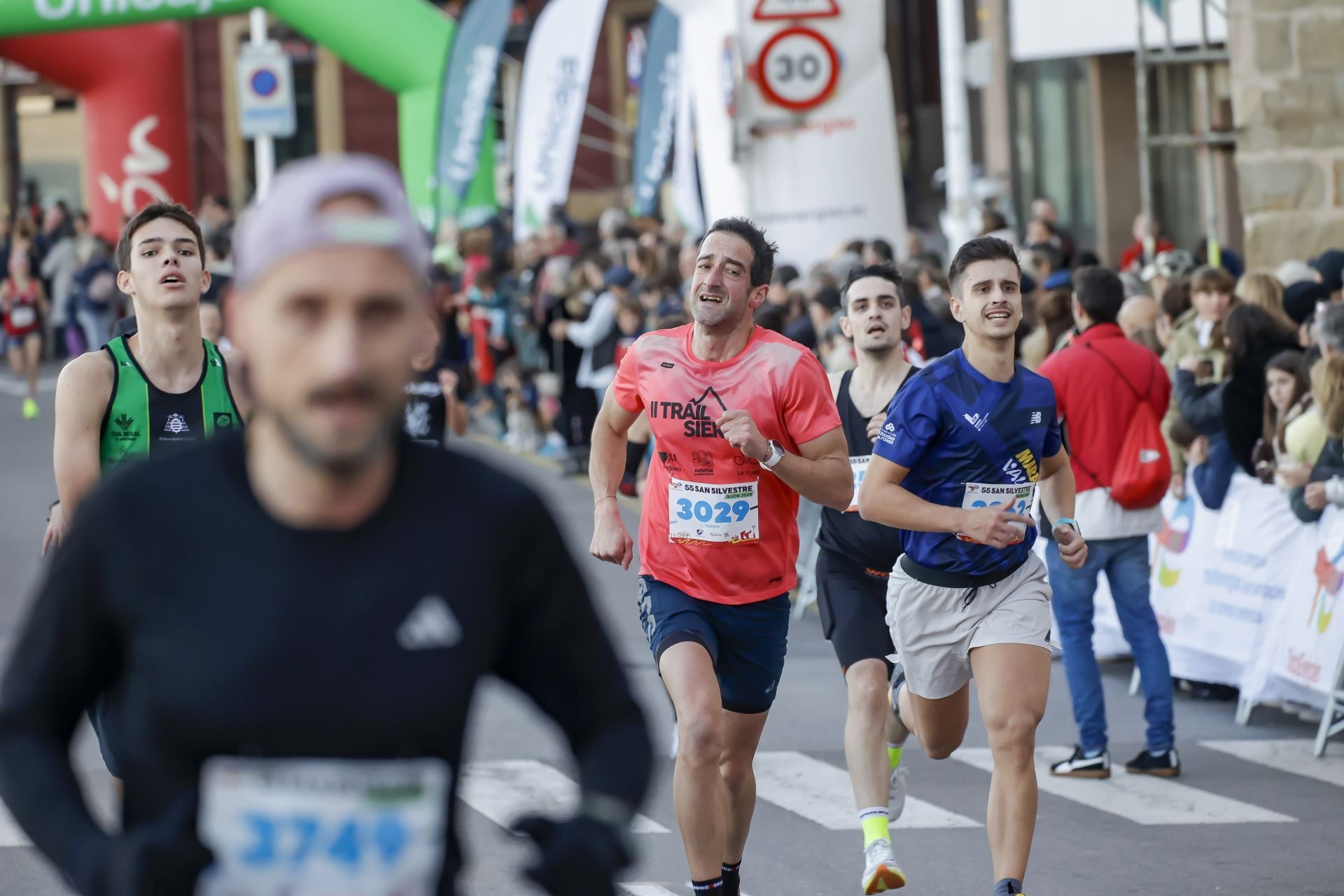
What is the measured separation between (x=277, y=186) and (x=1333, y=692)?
732 cm

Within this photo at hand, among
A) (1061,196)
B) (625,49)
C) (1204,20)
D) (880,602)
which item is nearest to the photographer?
(880,602)

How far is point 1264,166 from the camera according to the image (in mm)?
15016

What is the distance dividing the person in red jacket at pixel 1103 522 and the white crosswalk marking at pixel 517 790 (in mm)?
1981

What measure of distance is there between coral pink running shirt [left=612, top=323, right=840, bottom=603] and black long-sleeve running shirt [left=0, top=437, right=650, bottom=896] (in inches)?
143

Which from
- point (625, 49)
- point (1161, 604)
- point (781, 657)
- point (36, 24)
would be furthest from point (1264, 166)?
point (625, 49)

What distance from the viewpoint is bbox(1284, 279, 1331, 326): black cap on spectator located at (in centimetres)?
1148

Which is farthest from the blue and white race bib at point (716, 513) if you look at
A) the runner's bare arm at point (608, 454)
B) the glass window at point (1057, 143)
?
the glass window at point (1057, 143)

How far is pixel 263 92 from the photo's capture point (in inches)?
991

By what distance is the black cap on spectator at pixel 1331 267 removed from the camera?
40.0 ft

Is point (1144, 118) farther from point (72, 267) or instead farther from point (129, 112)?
point (72, 267)

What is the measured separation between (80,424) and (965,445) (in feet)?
8.15

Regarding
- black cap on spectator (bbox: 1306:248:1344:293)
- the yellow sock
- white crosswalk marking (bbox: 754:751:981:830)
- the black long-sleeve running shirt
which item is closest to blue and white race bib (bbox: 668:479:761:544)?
the yellow sock

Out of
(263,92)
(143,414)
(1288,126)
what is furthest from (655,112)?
(143,414)

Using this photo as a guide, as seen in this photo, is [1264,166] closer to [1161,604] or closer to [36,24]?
[1161,604]
